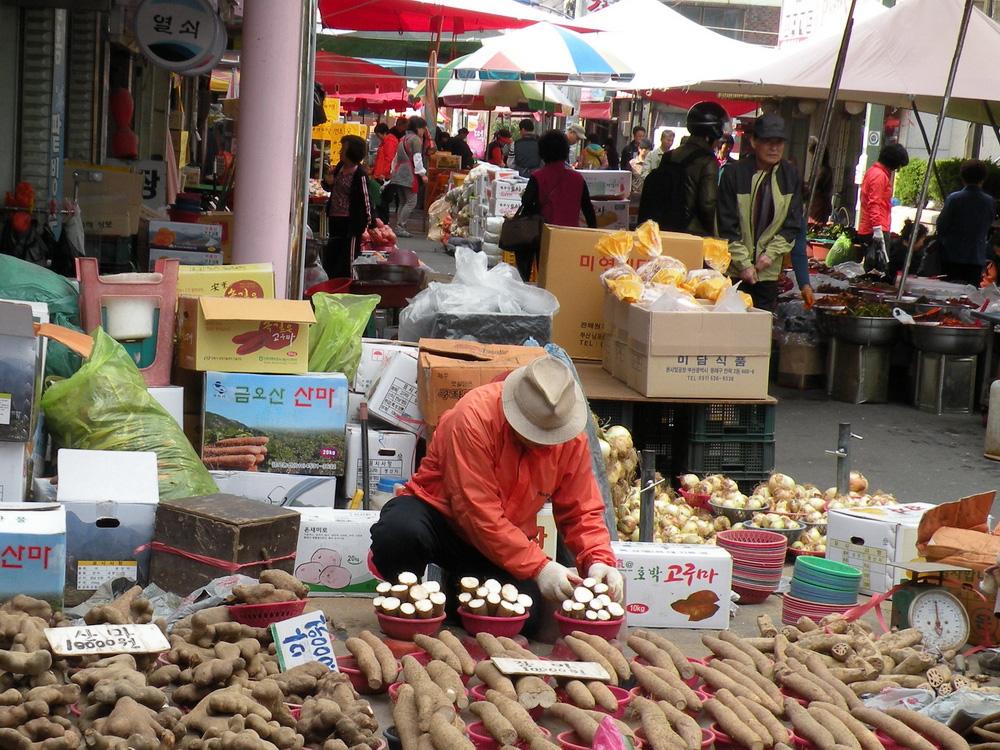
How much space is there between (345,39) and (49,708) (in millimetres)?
17660

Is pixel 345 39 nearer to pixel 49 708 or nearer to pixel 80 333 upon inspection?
pixel 80 333

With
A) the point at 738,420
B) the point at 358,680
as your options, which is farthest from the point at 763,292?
the point at 358,680

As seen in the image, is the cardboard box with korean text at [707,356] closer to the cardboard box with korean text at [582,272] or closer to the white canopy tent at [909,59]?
the cardboard box with korean text at [582,272]

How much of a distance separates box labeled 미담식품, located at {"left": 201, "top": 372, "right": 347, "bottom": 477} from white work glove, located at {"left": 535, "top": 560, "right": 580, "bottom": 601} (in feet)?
5.48

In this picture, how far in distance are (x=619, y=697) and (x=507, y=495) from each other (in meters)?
1.05

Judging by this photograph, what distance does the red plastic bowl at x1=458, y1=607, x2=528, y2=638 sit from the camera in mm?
5051

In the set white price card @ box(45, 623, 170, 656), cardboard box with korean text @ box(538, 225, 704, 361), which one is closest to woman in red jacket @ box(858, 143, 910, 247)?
cardboard box with korean text @ box(538, 225, 704, 361)

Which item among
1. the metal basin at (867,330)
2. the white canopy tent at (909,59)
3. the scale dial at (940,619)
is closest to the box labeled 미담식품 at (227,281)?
the scale dial at (940,619)

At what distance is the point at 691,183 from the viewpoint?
31.9 feet

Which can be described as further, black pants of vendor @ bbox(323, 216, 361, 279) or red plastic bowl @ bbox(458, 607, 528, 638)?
black pants of vendor @ bbox(323, 216, 361, 279)

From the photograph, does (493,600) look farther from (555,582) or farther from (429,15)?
(429,15)

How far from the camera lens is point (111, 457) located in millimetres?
5570

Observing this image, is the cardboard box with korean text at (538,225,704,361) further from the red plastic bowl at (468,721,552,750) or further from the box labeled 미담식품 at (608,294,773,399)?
the red plastic bowl at (468,721,552,750)

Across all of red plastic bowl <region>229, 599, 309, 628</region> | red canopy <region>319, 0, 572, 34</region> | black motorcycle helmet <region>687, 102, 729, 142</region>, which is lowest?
red plastic bowl <region>229, 599, 309, 628</region>
